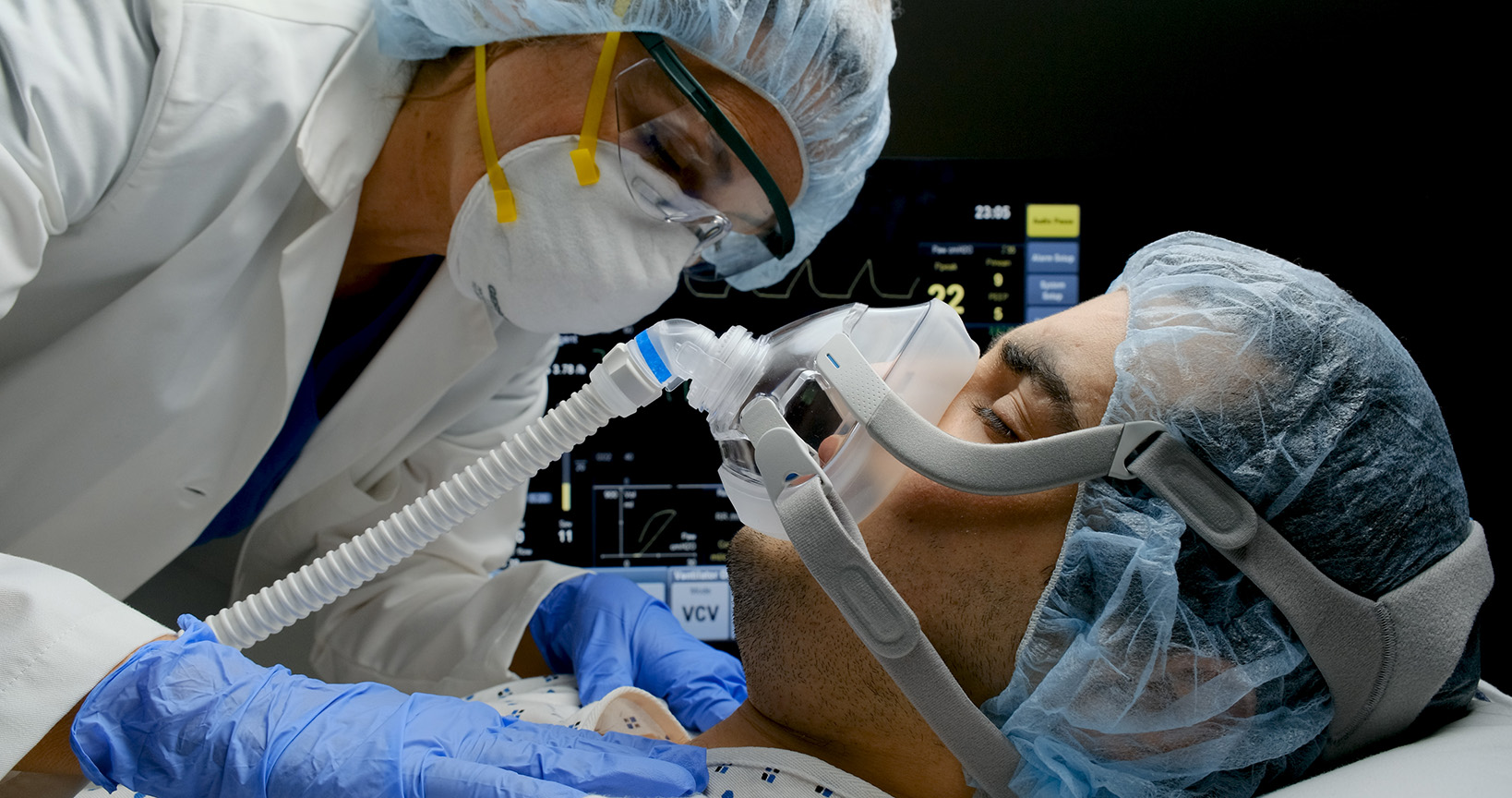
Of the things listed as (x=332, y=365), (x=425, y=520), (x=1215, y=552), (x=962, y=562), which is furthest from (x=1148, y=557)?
(x=332, y=365)

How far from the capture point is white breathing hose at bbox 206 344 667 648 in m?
1.13

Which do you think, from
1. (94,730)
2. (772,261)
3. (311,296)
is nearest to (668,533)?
(772,261)

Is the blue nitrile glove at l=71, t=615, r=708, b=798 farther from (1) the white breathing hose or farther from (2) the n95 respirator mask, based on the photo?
(2) the n95 respirator mask

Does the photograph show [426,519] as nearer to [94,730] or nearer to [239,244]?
[94,730]

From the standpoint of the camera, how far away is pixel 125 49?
3.94 ft

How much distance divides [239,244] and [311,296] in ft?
0.40

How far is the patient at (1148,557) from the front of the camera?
94cm

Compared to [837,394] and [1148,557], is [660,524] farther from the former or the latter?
[1148,557]

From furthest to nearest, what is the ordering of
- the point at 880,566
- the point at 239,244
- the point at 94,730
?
1. the point at 239,244
2. the point at 880,566
3. the point at 94,730

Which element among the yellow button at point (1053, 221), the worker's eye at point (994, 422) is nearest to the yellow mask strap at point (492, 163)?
the worker's eye at point (994, 422)

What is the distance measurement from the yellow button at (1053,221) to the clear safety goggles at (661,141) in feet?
2.53

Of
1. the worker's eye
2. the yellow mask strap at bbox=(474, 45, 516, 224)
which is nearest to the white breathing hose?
the worker's eye

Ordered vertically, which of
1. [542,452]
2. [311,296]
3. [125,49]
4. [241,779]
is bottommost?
[241,779]

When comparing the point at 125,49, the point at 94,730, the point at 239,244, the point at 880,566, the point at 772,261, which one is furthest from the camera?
the point at 772,261
